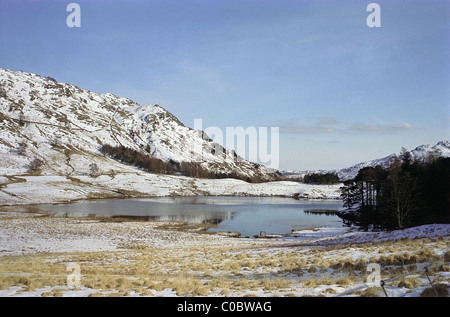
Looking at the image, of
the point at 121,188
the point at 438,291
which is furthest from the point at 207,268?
the point at 121,188

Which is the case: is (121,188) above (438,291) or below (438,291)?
below

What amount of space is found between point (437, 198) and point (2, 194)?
103735mm

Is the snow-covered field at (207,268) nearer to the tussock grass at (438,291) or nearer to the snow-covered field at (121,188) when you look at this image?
the tussock grass at (438,291)

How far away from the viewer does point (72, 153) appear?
175 m

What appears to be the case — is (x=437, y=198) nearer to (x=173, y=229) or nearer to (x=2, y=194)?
(x=173, y=229)

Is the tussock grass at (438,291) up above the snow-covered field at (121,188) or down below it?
above

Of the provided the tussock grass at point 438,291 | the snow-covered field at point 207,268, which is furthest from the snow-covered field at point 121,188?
the tussock grass at point 438,291

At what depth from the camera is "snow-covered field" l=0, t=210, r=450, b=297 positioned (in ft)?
37.8

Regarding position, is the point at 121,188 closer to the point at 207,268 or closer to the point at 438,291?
the point at 207,268

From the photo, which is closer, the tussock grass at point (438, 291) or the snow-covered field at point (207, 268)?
the tussock grass at point (438, 291)

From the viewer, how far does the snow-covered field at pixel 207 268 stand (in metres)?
11.5

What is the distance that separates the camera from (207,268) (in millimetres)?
20609

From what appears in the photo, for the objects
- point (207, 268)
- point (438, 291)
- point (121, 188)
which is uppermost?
point (438, 291)
